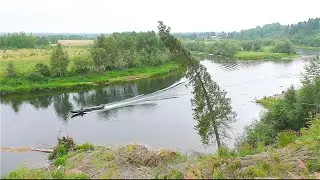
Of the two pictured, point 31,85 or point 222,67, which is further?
point 222,67

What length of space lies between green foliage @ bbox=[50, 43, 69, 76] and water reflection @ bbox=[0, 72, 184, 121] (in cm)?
1030

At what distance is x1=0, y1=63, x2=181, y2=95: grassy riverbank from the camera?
69.8 meters

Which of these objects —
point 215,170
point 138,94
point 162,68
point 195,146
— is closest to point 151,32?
point 162,68

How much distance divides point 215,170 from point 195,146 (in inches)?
846

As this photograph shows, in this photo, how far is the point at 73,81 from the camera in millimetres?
76875

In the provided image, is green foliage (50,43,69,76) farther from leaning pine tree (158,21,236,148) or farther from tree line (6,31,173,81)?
leaning pine tree (158,21,236,148)

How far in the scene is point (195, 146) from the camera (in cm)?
3891

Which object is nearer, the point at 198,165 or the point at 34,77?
the point at 198,165

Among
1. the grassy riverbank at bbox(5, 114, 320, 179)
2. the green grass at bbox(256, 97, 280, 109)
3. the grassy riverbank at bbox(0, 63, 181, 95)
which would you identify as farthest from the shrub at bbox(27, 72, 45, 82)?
the grassy riverbank at bbox(5, 114, 320, 179)

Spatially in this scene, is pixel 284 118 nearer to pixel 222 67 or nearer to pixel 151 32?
pixel 222 67

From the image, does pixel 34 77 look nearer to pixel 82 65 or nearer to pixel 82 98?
pixel 82 65

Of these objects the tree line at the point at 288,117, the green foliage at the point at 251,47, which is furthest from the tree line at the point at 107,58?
the green foliage at the point at 251,47

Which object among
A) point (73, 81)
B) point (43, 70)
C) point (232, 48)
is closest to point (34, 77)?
point (43, 70)

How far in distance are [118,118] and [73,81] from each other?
96.4ft
